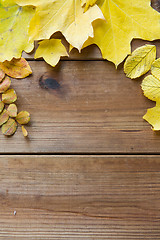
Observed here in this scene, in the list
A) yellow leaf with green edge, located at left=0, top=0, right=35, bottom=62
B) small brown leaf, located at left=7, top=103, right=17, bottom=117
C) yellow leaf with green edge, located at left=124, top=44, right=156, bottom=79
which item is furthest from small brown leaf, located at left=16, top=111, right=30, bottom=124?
yellow leaf with green edge, located at left=124, top=44, right=156, bottom=79

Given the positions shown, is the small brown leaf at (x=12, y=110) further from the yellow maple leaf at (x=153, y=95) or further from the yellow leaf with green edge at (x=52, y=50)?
the yellow maple leaf at (x=153, y=95)

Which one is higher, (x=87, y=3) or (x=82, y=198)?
(x=87, y=3)

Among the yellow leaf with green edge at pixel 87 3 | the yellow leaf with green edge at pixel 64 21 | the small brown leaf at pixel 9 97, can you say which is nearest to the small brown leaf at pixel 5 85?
the small brown leaf at pixel 9 97

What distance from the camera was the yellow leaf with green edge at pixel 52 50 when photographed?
55 centimetres

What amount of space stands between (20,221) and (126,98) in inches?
14.0

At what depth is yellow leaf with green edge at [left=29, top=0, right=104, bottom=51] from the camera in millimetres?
512

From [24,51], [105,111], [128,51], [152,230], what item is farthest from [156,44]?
[152,230]

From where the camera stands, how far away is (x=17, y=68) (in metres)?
0.57

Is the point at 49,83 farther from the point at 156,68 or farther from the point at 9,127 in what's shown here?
the point at 156,68

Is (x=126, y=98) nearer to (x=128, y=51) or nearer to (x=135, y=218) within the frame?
(x=128, y=51)

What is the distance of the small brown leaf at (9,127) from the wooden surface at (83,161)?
0.01 metres

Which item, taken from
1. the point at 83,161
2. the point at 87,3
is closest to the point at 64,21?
the point at 87,3

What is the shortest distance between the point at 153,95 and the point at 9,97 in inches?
12.3

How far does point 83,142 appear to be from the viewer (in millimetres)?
561
